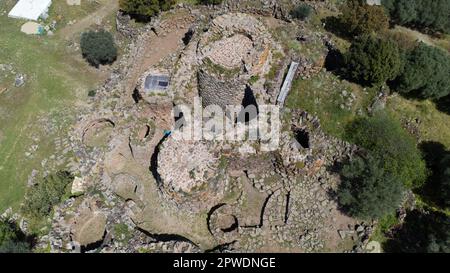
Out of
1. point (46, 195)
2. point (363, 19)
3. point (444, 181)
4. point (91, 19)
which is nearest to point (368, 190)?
point (444, 181)

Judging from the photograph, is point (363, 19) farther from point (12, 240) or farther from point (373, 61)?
point (12, 240)

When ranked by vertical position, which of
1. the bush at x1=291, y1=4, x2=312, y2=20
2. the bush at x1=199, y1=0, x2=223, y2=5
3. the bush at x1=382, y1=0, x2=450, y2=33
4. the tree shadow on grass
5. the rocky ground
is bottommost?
the rocky ground

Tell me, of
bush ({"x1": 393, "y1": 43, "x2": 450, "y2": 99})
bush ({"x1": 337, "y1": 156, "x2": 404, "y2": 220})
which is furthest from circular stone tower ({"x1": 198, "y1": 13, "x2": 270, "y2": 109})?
bush ({"x1": 393, "y1": 43, "x2": 450, "y2": 99})

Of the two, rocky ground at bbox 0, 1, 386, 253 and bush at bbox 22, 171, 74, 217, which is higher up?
rocky ground at bbox 0, 1, 386, 253

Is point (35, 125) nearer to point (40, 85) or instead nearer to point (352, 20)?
point (40, 85)

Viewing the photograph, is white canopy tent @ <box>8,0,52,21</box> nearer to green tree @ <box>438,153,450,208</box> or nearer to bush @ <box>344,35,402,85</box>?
bush @ <box>344,35,402,85</box>
